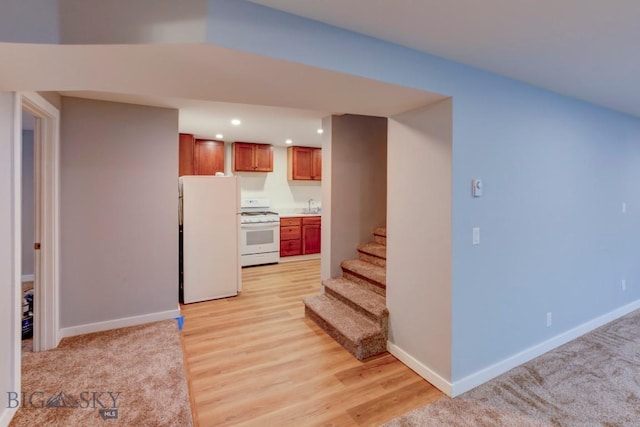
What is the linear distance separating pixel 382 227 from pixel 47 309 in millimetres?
3480

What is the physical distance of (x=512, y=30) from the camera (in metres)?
1.62

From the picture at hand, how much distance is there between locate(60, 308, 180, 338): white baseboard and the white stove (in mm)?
2191

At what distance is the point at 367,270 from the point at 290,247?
286 cm

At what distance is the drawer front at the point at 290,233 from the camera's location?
5.93 m

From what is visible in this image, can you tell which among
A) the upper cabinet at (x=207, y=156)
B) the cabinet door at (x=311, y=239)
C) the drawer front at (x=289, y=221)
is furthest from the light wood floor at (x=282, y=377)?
the upper cabinet at (x=207, y=156)

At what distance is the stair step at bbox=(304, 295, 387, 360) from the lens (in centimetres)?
261

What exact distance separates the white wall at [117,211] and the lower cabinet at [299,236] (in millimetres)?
2723

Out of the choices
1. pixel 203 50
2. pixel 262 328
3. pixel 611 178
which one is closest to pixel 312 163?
pixel 262 328

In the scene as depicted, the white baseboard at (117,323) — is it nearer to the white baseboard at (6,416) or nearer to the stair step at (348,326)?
the white baseboard at (6,416)

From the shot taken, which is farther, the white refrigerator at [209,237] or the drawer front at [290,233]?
the drawer front at [290,233]

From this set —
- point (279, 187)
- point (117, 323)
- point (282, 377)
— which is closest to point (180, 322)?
point (117, 323)

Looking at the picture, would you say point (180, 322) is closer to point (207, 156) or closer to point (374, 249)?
point (374, 249)

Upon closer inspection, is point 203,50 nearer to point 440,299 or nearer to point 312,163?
point 440,299

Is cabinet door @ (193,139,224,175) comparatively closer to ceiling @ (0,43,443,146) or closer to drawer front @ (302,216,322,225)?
drawer front @ (302,216,322,225)
